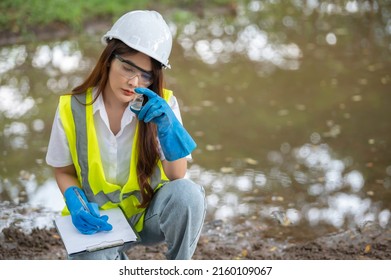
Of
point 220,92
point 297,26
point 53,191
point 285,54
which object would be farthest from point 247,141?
point 297,26

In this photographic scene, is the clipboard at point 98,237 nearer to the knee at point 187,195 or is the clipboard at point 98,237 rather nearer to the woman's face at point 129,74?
the knee at point 187,195

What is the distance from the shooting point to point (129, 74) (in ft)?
8.28

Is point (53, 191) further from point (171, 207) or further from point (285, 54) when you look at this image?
point (285, 54)

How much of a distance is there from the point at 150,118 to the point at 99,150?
0.31 metres

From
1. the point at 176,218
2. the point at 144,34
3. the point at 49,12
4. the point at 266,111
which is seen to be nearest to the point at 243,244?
the point at 176,218

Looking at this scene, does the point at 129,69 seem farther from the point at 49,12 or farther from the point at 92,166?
the point at 49,12

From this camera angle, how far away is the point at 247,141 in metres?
4.55

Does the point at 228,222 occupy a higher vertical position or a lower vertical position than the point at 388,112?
lower

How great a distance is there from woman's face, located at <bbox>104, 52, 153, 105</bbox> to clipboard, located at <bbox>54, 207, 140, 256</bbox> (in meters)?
0.48

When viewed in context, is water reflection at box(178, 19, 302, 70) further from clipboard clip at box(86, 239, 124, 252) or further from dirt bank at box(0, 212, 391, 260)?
clipboard clip at box(86, 239, 124, 252)

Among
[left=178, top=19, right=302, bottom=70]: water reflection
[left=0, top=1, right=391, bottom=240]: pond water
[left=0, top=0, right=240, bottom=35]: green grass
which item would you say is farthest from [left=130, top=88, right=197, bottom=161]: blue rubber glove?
[left=0, top=0, right=240, bottom=35]: green grass

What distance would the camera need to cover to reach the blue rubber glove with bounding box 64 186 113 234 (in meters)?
2.50

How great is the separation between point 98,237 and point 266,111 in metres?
2.70

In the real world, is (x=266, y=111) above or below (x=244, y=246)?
above
